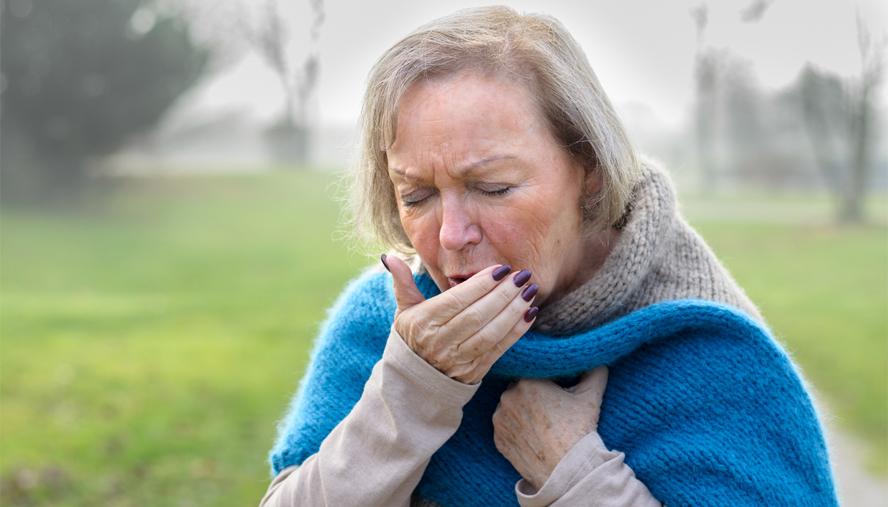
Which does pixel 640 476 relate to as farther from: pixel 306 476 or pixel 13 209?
pixel 13 209

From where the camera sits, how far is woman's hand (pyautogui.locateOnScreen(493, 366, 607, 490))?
1716 millimetres

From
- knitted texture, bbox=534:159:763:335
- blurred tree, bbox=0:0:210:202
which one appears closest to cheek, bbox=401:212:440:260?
knitted texture, bbox=534:159:763:335

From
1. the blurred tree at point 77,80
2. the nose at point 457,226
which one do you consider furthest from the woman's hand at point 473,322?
the blurred tree at point 77,80

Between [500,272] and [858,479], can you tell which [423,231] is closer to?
[500,272]

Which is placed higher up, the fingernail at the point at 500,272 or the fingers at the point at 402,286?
the fingers at the point at 402,286

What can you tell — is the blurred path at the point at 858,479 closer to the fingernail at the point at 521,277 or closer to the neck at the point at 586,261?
the neck at the point at 586,261

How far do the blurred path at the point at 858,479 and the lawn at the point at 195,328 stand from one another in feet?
0.62

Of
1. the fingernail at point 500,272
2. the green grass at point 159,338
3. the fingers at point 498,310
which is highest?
the green grass at point 159,338

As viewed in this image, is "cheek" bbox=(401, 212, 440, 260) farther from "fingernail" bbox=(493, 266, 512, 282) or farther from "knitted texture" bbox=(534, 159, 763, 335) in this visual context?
"knitted texture" bbox=(534, 159, 763, 335)

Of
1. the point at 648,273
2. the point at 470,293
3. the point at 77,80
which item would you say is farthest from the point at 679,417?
the point at 77,80

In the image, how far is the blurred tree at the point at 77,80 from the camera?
1590 cm

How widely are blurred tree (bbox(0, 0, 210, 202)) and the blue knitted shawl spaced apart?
56.3ft

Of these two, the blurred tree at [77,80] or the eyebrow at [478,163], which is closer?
the eyebrow at [478,163]

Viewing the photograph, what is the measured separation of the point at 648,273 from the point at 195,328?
8.46 meters
